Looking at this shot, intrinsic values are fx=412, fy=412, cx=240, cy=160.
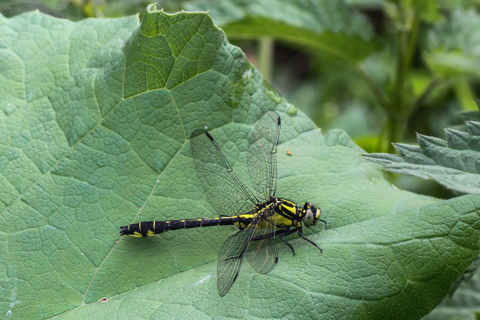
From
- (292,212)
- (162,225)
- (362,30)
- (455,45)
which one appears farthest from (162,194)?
(455,45)

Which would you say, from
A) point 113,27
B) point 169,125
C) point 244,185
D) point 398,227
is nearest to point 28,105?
point 113,27

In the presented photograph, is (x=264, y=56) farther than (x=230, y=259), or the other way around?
(x=264, y=56)

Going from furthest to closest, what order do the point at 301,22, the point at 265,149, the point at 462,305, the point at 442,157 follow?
the point at 301,22 < the point at 462,305 < the point at 265,149 < the point at 442,157

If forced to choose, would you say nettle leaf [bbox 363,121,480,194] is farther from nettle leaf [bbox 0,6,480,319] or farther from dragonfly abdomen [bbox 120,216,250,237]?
dragonfly abdomen [bbox 120,216,250,237]

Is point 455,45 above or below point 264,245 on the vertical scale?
above

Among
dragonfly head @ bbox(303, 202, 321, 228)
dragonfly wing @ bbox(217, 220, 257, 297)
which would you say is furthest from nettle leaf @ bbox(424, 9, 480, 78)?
dragonfly wing @ bbox(217, 220, 257, 297)

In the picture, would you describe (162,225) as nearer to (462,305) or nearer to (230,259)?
(230,259)

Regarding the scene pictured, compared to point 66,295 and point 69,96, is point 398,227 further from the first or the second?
point 69,96

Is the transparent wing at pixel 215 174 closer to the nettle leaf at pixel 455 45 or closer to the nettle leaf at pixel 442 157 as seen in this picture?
the nettle leaf at pixel 442 157
